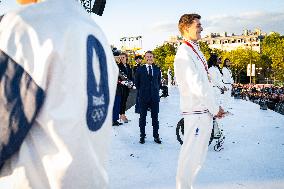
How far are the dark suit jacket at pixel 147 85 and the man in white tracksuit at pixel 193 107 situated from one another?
13.6 feet

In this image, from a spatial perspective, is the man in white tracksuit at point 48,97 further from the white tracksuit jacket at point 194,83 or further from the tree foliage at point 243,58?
the tree foliage at point 243,58

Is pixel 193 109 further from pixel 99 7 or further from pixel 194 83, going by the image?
pixel 99 7

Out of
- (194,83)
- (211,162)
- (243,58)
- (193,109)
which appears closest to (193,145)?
(193,109)

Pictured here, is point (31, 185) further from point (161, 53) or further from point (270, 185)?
point (161, 53)

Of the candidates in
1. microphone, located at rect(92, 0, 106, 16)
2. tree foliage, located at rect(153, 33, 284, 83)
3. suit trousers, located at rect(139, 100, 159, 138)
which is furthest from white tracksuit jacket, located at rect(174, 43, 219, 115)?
tree foliage, located at rect(153, 33, 284, 83)

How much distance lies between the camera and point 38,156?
1.21 meters

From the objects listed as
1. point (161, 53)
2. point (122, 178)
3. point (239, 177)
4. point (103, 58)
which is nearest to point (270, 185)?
point (239, 177)

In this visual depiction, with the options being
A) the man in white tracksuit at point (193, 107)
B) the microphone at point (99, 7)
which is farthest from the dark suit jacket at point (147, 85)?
the man in white tracksuit at point (193, 107)

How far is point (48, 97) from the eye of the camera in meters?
1.18

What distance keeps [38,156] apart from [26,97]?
19 cm

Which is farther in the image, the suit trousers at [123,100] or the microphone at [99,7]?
the suit trousers at [123,100]

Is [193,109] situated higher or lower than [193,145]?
higher

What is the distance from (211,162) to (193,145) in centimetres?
236

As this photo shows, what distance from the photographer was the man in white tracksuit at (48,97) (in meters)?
1.15
